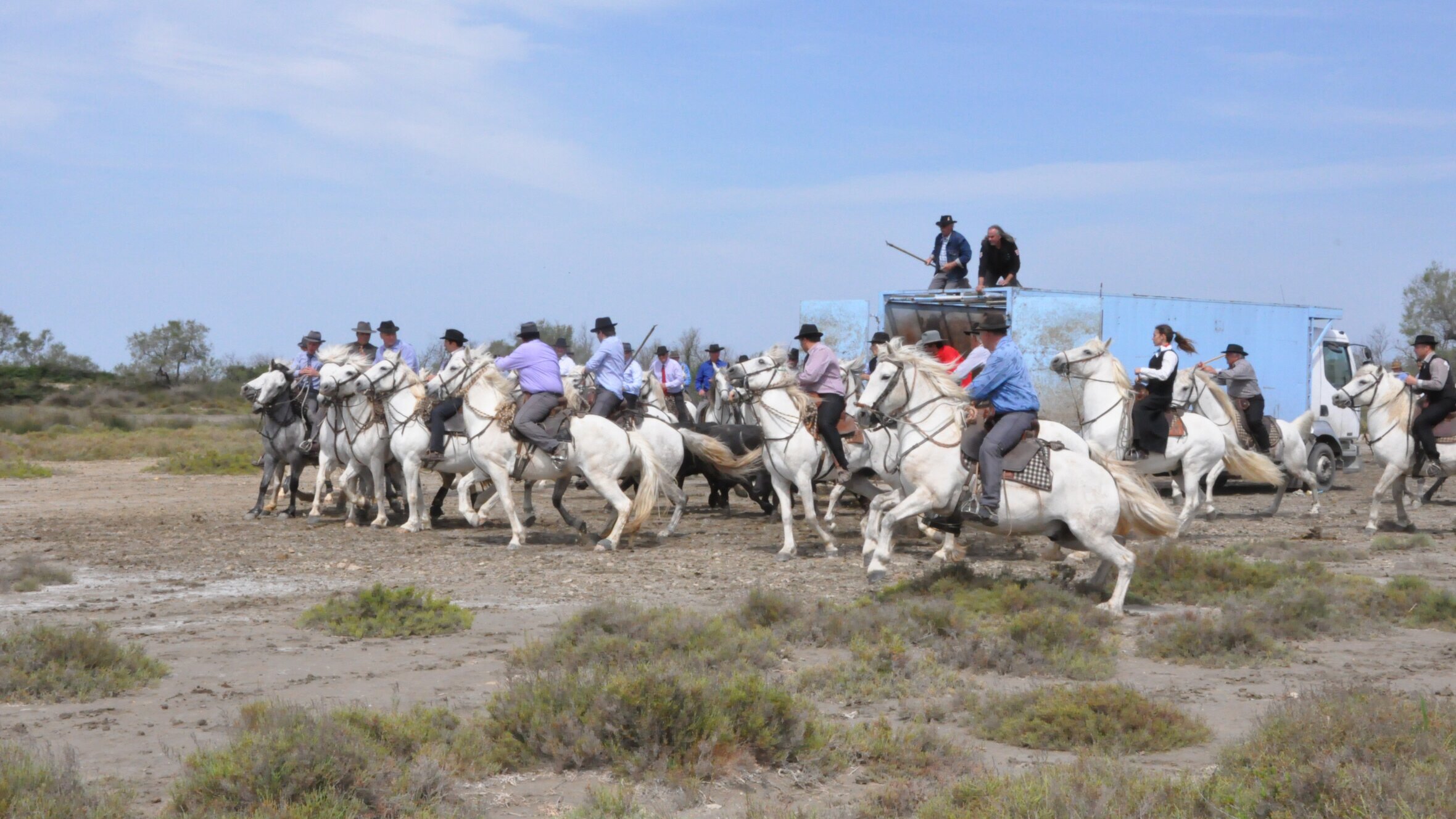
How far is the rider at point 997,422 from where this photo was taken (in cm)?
944

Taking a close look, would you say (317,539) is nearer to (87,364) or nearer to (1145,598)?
(1145,598)

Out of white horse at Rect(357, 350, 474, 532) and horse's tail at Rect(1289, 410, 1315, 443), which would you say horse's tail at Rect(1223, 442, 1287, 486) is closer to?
horse's tail at Rect(1289, 410, 1315, 443)

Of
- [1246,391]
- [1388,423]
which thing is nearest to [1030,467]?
[1388,423]

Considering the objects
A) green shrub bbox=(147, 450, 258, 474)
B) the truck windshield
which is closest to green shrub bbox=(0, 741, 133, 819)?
the truck windshield

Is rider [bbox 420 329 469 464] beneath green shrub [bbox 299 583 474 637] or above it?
above

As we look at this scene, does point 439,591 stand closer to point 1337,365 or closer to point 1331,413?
point 1331,413

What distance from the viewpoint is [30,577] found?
1143cm

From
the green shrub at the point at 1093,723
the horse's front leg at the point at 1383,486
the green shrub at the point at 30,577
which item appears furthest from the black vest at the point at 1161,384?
the green shrub at the point at 30,577

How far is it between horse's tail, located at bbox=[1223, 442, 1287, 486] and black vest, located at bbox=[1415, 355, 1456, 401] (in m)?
1.90

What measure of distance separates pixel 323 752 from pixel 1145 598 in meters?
7.28

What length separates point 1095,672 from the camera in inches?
303

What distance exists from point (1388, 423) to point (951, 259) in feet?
22.2

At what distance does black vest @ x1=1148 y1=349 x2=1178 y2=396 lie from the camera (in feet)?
47.2

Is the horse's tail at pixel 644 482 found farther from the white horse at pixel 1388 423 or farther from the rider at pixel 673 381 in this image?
the white horse at pixel 1388 423
